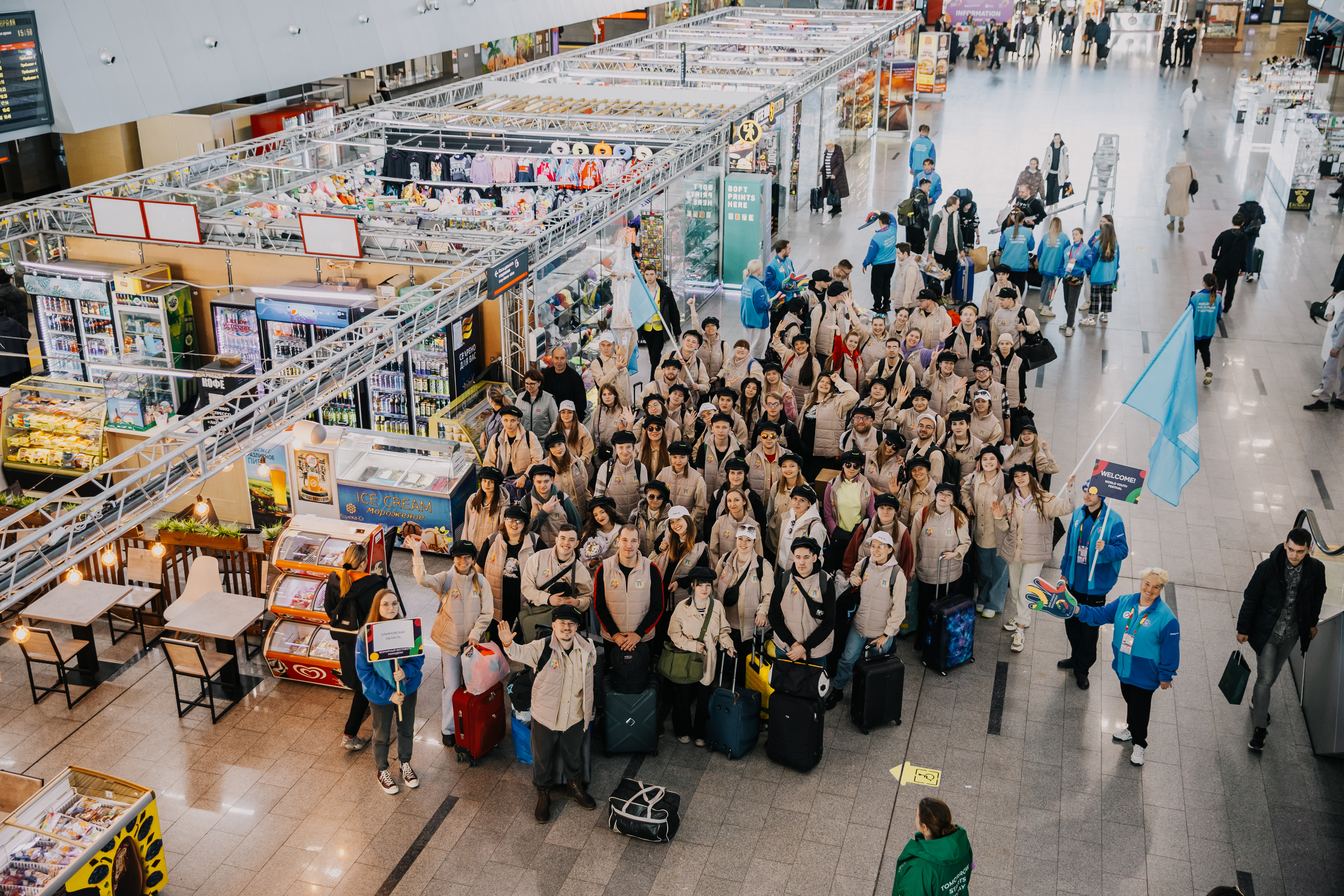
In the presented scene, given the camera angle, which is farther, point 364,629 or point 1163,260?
point 1163,260

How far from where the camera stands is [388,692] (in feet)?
22.0

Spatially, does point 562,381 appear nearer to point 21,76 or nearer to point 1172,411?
point 1172,411

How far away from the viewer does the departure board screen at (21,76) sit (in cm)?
1267

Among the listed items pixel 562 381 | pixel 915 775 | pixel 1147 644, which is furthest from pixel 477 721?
pixel 1147 644

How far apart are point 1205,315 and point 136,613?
11.5 metres

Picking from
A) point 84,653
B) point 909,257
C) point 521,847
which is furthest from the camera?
point 909,257

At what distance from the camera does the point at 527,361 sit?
1063 cm

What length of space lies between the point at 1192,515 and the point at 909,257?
459cm

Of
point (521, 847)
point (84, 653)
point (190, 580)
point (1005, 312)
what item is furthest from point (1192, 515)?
point (84, 653)

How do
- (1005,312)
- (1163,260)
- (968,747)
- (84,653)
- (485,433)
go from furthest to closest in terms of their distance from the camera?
(1163,260) < (1005,312) < (485,433) < (84,653) < (968,747)

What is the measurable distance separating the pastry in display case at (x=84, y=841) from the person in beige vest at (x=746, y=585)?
357cm

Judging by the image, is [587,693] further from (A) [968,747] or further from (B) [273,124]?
(B) [273,124]

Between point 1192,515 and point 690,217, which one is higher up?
point 690,217

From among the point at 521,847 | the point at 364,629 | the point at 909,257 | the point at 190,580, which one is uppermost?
the point at 909,257
